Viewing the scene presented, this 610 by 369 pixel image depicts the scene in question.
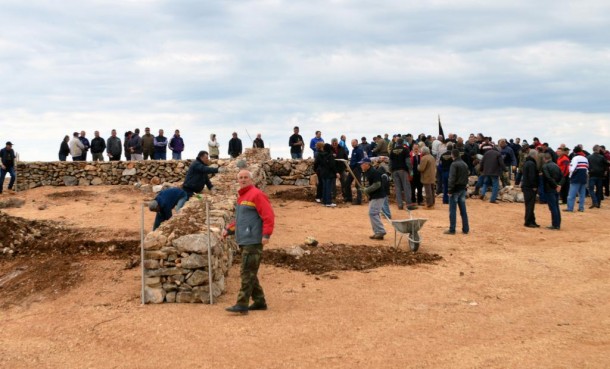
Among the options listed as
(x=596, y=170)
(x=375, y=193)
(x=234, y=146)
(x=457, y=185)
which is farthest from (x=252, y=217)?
(x=234, y=146)

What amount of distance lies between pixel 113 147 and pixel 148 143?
1.42 metres

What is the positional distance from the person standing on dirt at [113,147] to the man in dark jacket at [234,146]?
4.58 m

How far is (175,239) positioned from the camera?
791 centimetres

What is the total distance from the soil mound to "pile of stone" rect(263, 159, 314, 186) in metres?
9.95

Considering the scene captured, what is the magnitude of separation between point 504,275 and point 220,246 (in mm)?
4949

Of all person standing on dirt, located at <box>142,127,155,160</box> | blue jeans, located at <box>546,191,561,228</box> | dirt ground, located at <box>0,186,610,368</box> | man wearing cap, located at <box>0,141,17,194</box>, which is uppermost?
person standing on dirt, located at <box>142,127,155,160</box>

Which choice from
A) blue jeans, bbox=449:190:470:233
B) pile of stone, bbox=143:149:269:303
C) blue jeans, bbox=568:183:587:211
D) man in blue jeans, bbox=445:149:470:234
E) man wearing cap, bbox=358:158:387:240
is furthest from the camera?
blue jeans, bbox=568:183:587:211

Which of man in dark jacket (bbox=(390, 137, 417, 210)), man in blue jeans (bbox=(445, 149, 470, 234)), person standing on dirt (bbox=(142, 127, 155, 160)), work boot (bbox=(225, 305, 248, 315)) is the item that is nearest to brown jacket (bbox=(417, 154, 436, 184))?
man in dark jacket (bbox=(390, 137, 417, 210))

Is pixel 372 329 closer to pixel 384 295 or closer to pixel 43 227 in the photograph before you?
pixel 384 295

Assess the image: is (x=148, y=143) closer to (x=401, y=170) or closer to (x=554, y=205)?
(x=401, y=170)

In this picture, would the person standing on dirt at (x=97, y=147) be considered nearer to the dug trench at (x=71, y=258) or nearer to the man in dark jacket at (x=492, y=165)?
the dug trench at (x=71, y=258)

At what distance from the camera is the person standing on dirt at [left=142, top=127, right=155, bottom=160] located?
22719 mm

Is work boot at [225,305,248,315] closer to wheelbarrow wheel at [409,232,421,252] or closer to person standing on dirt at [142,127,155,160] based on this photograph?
wheelbarrow wheel at [409,232,421,252]

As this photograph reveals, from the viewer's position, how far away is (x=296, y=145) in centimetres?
2188
